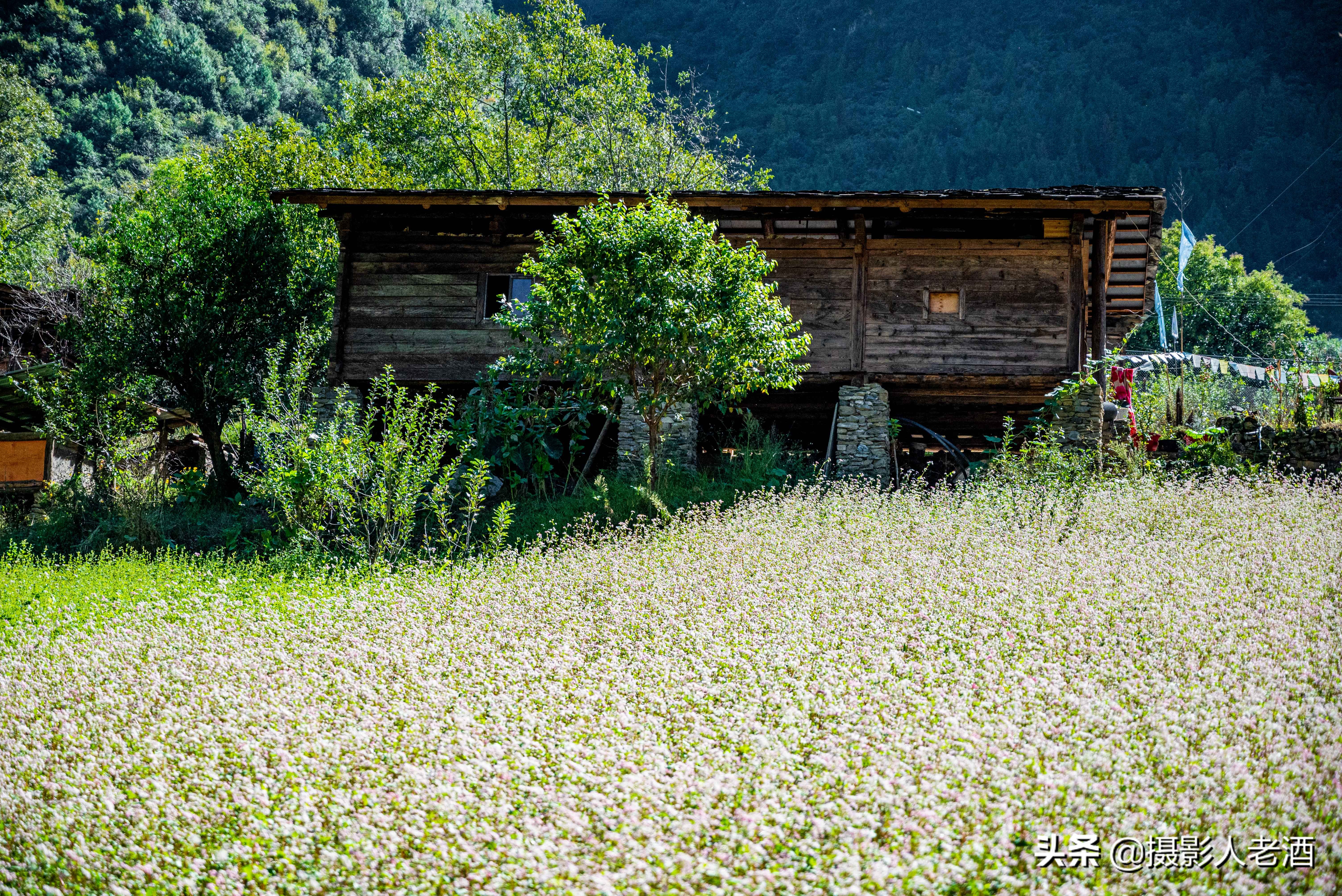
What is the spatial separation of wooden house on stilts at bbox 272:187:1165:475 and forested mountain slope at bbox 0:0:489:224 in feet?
98.4

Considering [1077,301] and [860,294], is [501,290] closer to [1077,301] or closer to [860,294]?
[860,294]

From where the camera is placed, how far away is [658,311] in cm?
1048

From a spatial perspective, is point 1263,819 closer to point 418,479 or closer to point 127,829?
point 127,829

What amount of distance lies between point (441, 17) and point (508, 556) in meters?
56.2

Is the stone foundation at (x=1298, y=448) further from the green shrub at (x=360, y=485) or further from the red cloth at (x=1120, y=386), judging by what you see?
the green shrub at (x=360, y=485)

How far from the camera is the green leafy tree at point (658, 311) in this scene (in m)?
10.6

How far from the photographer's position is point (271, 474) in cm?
970

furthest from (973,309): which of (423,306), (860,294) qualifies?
(423,306)

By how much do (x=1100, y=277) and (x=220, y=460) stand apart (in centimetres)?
1294

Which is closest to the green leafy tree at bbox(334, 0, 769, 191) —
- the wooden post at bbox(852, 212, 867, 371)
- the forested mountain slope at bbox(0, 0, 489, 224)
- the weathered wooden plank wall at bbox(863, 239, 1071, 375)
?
the wooden post at bbox(852, 212, 867, 371)

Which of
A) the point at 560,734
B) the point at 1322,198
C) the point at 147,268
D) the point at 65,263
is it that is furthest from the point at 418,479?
the point at 1322,198

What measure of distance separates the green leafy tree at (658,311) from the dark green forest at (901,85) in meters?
34.5

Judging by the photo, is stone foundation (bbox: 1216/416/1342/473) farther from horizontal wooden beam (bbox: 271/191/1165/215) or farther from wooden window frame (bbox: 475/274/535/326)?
wooden window frame (bbox: 475/274/535/326)

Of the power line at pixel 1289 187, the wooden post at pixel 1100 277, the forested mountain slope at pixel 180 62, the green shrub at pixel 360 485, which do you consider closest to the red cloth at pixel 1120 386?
the wooden post at pixel 1100 277
